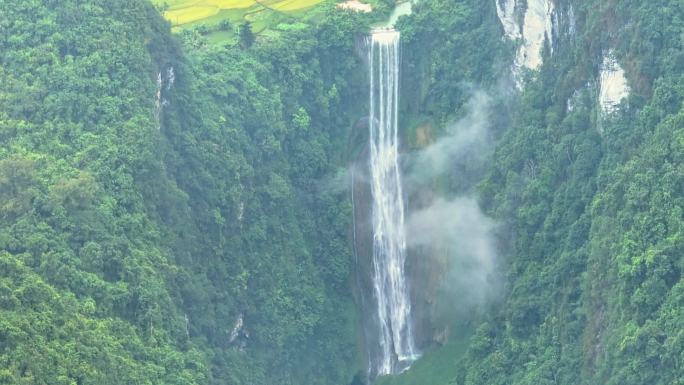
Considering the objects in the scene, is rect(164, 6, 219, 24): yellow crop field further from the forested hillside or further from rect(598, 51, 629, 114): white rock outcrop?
rect(598, 51, 629, 114): white rock outcrop

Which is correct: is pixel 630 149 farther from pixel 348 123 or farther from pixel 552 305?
pixel 348 123

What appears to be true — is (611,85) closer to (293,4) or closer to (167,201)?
(167,201)

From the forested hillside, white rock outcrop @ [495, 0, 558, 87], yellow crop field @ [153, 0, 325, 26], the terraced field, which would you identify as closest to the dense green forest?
the forested hillside

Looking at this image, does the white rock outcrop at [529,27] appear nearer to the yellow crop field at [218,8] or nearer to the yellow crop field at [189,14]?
the yellow crop field at [218,8]

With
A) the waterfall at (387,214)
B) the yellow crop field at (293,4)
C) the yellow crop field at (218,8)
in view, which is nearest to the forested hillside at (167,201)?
the waterfall at (387,214)

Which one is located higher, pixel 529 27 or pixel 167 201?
pixel 529 27

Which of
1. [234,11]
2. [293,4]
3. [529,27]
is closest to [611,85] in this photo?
[529,27]
